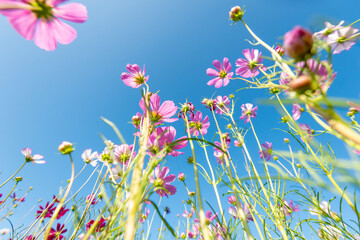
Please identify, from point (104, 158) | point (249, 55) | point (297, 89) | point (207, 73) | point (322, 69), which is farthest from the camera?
point (207, 73)

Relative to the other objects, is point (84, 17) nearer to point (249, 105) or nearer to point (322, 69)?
point (322, 69)

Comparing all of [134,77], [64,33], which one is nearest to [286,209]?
[134,77]

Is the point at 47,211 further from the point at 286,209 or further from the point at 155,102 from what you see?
the point at 286,209

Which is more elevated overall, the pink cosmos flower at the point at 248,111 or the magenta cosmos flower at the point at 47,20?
the pink cosmos flower at the point at 248,111

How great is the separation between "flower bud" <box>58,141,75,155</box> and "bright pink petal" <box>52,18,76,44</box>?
255mm

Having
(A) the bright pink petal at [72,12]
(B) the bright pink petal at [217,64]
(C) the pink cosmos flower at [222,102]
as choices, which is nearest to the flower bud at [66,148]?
(A) the bright pink petal at [72,12]

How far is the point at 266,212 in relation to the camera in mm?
795

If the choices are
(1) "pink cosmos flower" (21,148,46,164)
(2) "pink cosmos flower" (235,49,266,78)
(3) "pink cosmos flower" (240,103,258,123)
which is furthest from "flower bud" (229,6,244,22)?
(1) "pink cosmos flower" (21,148,46,164)

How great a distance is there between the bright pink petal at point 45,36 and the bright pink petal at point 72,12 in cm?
4

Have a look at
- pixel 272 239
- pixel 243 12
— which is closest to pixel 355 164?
pixel 272 239

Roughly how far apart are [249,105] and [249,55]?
799mm

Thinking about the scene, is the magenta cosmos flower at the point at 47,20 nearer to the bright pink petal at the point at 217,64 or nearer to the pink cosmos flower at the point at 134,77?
the pink cosmos flower at the point at 134,77

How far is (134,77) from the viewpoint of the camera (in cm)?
71

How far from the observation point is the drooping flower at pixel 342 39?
0.61 m
